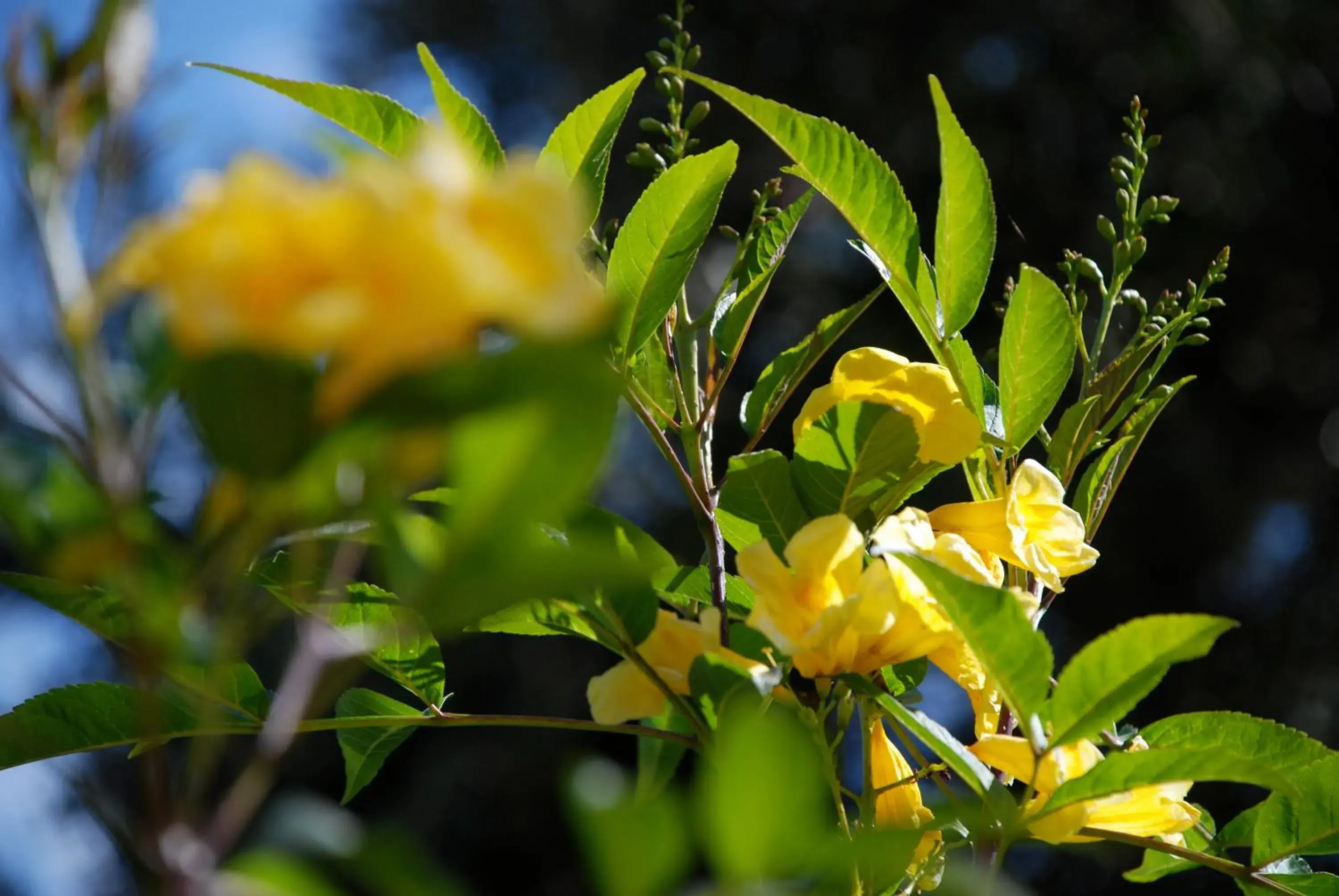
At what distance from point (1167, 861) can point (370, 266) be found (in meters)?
0.43

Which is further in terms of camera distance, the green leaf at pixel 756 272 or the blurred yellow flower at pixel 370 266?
the green leaf at pixel 756 272

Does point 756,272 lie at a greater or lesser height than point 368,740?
greater

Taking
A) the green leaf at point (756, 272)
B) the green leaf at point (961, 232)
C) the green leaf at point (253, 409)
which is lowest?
the green leaf at point (756, 272)

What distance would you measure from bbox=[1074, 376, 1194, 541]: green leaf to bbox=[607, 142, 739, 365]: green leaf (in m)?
0.19

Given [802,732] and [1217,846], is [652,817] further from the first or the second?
[1217,846]

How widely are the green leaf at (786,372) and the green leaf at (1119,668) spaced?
0.17 meters

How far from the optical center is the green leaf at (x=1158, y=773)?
13.2 inches

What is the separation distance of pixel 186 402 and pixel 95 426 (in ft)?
0.05

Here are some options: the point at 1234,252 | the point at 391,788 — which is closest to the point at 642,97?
the point at 1234,252

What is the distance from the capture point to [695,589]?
47 centimetres

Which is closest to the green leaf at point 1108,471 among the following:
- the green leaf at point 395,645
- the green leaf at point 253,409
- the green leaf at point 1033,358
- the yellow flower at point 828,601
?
the green leaf at point 1033,358

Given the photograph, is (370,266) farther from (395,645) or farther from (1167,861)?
(1167,861)

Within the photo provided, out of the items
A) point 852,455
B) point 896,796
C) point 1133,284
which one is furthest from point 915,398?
point 1133,284

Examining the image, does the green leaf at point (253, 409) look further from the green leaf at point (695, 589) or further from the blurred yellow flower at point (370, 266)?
the green leaf at point (695, 589)
